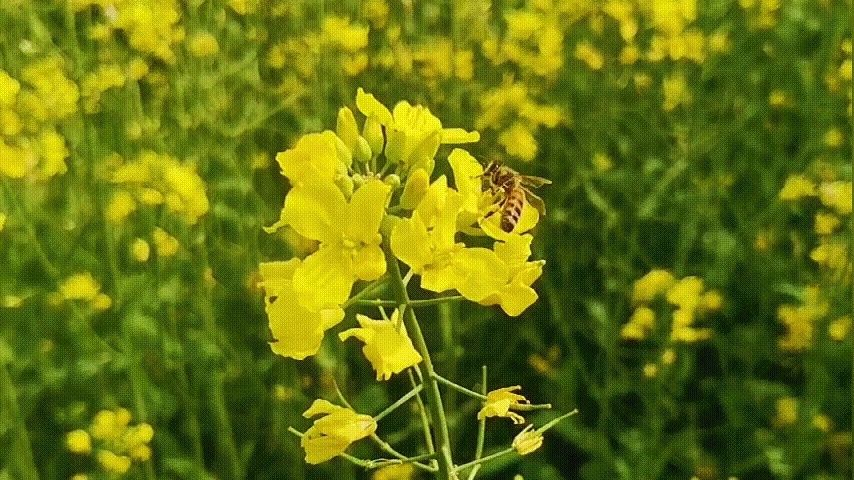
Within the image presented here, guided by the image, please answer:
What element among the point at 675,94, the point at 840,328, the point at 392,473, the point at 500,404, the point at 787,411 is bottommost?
the point at 392,473

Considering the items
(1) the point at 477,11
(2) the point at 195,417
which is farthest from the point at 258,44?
(2) the point at 195,417

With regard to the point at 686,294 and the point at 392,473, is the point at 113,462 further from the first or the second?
the point at 686,294

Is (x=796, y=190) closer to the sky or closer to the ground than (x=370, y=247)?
closer to the ground

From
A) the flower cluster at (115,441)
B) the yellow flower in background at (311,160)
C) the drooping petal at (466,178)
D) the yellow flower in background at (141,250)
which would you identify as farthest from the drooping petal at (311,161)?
the yellow flower in background at (141,250)

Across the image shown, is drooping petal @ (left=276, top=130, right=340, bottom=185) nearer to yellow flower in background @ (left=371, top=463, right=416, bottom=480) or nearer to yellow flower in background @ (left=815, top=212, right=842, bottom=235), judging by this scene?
yellow flower in background @ (left=371, top=463, right=416, bottom=480)

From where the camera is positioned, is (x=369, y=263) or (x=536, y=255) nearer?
(x=369, y=263)

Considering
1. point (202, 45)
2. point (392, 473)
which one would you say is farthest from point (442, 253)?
point (202, 45)

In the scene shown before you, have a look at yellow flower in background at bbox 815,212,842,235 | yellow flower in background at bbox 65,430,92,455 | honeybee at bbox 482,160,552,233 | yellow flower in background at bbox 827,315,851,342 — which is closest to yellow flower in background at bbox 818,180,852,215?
yellow flower in background at bbox 815,212,842,235

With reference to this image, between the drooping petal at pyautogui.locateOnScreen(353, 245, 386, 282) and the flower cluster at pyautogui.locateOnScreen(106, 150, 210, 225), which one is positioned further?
the flower cluster at pyautogui.locateOnScreen(106, 150, 210, 225)
